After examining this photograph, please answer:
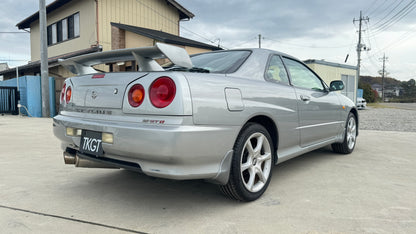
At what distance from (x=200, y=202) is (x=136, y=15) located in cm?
1431

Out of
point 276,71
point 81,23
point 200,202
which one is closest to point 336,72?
point 81,23

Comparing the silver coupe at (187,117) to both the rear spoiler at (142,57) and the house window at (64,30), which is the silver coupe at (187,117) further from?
the house window at (64,30)

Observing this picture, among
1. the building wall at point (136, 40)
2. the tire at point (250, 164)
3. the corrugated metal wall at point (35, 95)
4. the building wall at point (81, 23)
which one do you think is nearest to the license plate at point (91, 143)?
the tire at point (250, 164)

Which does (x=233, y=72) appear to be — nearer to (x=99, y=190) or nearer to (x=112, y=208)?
(x=112, y=208)

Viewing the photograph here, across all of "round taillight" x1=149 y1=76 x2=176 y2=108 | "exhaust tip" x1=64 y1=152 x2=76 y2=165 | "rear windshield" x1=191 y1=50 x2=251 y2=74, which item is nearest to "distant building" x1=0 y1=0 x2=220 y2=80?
"rear windshield" x1=191 y1=50 x2=251 y2=74

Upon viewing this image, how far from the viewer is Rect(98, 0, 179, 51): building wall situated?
1323 centimetres

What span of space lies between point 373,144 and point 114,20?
1254 cm

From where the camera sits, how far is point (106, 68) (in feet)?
41.8

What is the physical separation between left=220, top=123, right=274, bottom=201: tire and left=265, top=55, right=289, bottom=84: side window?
598 millimetres

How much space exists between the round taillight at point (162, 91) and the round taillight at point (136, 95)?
0.28 ft

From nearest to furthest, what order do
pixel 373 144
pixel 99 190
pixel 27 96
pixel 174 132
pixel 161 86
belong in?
pixel 174 132 < pixel 161 86 < pixel 99 190 < pixel 373 144 < pixel 27 96

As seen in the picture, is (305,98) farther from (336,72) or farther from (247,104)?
(336,72)

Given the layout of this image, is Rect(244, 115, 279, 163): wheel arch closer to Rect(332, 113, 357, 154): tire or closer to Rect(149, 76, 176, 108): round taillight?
Rect(149, 76, 176, 108): round taillight

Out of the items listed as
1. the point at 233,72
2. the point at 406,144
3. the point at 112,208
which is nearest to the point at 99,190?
the point at 112,208
